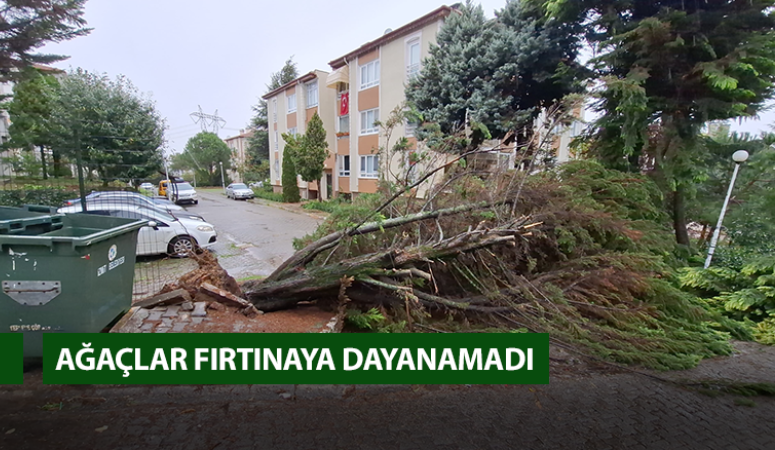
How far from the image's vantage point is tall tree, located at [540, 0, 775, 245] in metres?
6.17

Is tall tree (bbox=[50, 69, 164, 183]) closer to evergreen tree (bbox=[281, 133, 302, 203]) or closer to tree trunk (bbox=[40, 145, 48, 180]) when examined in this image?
tree trunk (bbox=[40, 145, 48, 180])

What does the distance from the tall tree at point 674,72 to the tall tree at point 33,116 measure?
37.7ft

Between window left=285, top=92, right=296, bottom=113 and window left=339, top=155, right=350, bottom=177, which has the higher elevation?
window left=285, top=92, right=296, bottom=113

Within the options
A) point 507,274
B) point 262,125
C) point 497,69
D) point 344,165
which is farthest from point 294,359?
point 262,125

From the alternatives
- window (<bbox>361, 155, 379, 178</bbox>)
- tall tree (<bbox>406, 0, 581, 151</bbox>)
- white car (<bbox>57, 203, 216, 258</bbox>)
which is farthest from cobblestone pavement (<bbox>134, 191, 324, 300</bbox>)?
tall tree (<bbox>406, 0, 581, 151</bbox>)

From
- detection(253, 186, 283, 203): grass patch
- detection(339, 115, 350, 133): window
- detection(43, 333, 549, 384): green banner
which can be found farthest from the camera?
detection(253, 186, 283, 203): grass patch

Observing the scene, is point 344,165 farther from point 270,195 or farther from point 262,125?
point 262,125

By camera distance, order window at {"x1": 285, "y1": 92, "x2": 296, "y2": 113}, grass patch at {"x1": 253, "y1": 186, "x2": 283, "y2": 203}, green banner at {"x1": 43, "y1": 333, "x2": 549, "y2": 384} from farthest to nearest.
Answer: grass patch at {"x1": 253, "y1": 186, "x2": 283, "y2": 203}
window at {"x1": 285, "y1": 92, "x2": 296, "y2": 113}
green banner at {"x1": 43, "y1": 333, "x2": 549, "y2": 384}

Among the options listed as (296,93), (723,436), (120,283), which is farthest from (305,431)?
(296,93)

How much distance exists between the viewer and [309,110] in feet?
81.8

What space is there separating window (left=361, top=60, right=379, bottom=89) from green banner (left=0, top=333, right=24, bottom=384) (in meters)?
17.9

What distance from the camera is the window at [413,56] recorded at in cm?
1552

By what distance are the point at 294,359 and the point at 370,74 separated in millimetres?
18241

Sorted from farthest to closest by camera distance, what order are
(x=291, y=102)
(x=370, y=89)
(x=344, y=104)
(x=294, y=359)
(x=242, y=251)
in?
1. (x=291, y=102)
2. (x=344, y=104)
3. (x=370, y=89)
4. (x=242, y=251)
5. (x=294, y=359)
